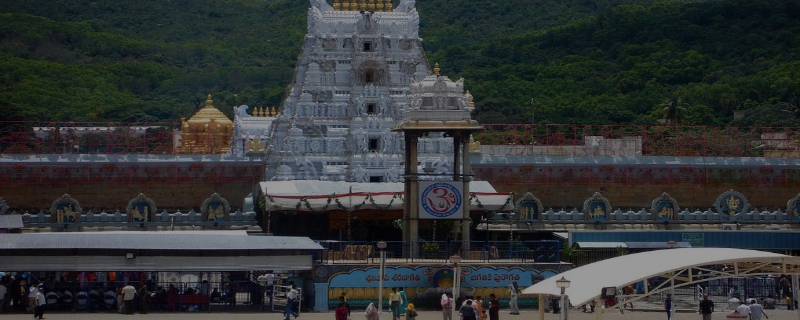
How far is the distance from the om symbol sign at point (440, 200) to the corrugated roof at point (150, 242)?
185 inches

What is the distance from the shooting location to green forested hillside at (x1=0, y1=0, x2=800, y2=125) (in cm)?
11594

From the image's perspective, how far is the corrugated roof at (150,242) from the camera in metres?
44.6

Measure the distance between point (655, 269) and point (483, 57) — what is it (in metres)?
101

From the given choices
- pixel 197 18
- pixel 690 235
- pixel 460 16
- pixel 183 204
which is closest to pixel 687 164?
pixel 690 235

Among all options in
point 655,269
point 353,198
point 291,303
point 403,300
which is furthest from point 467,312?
point 353,198

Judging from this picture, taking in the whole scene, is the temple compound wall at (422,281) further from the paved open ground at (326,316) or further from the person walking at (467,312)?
the person walking at (467,312)

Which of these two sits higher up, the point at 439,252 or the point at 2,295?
the point at 439,252

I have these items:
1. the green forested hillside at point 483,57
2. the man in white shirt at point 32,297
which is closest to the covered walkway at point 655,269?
the man in white shirt at point 32,297

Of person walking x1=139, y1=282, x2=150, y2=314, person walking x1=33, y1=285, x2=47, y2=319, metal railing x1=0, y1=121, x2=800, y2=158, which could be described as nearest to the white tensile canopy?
person walking x1=139, y1=282, x2=150, y2=314

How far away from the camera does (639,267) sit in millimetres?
37250

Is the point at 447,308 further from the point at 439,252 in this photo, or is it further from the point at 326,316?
the point at 439,252

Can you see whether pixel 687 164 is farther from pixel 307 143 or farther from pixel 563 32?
pixel 563 32

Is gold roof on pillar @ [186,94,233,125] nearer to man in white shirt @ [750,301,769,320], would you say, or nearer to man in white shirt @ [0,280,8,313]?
man in white shirt @ [0,280,8,313]

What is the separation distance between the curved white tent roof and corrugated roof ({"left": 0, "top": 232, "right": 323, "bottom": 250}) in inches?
379
